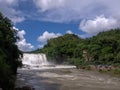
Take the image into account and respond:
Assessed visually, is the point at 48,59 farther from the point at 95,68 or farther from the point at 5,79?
the point at 5,79

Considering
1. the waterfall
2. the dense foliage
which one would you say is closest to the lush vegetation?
the waterfall

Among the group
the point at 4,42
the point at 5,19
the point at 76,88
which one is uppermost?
the point at 5,19

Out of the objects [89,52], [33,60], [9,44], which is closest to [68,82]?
[9,44]

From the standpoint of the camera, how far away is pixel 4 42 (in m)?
37.4

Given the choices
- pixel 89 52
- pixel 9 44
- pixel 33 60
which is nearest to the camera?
pixel 9 44

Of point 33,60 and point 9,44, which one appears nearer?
point 9,44

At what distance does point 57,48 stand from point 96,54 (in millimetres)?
13201

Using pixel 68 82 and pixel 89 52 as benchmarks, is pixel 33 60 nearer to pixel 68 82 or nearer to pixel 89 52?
pixel 89 52

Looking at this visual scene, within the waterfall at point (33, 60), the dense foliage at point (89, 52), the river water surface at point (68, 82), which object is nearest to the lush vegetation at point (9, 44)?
the river water surface at point (68, 82)

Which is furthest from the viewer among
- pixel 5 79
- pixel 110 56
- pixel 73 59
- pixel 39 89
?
pixel 73 59

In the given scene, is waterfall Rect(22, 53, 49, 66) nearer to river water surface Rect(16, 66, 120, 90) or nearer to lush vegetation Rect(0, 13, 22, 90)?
river water surface Rect(16, 66, 120, 90)

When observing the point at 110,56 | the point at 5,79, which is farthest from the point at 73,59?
the point at 5,79

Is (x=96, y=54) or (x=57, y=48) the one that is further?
(x=57, y=48)

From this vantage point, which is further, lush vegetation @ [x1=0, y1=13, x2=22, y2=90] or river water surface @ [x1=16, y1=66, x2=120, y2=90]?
river water surface @ [x1=16, y1=66, x2=120, y2=90]
